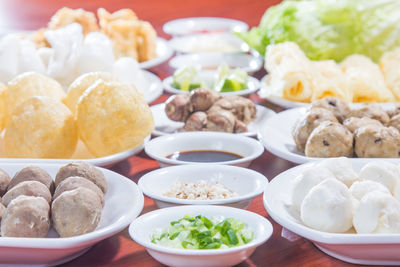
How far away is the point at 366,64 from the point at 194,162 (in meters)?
1.41

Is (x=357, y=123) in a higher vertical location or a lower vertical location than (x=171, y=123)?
higher

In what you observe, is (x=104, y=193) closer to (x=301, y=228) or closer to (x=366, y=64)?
(x=301, y=228)

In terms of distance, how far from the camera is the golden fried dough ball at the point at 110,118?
78.0 inches

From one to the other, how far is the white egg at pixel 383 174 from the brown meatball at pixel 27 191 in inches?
35.5

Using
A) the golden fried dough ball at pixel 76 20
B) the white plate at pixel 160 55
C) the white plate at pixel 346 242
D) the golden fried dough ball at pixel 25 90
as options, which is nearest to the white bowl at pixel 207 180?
the white plate at pixel 346 242

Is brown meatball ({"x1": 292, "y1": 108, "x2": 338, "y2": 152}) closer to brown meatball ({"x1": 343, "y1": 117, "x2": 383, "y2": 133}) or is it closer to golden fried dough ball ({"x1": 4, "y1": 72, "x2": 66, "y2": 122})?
brown meatball ({"x1": 343, "y1": 117, "x2": 383, "y2": 133})

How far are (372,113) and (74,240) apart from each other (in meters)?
1.30

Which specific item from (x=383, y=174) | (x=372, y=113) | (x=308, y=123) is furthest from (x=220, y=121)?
(x=383, y=174)

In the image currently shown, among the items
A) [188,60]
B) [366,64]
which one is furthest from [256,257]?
[188,60]

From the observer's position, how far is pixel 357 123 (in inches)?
80.7

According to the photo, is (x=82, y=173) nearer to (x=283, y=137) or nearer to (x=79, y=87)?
(x=79, y=87)

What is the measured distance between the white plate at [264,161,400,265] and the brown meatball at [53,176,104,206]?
0.48m

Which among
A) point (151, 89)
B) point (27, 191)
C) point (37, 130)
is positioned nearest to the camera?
point (27, 191)

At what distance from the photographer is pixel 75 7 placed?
581 centimetres
